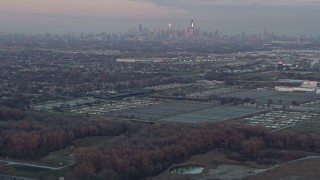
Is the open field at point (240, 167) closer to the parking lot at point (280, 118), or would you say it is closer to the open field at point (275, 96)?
the parking lot at point (280, 118)

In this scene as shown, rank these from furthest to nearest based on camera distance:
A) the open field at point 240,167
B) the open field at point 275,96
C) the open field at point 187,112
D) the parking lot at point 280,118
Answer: the open field at point 275,96 → the open field at point 187,112 → the parking lot at point 280,118 → the open field at point 240,167

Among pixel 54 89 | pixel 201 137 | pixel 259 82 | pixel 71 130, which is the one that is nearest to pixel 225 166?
pixel 201 137

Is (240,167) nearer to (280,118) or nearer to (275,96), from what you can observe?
(280,118)

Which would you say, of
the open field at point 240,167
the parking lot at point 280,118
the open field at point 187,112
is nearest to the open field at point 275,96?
the open field at point 187,112

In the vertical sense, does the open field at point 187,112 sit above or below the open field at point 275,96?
above

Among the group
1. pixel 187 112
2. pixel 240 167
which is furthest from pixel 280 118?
pixel 240 167

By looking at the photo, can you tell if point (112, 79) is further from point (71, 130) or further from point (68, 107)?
point (71, 130)

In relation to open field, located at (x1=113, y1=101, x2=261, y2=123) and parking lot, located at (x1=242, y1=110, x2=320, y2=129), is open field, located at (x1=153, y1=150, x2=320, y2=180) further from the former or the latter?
open field, located at (x1=113, y1=101, x2=261, y2=123)

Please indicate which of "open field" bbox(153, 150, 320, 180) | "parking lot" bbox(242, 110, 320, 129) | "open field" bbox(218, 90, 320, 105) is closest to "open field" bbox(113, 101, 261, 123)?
"parking lot" bbox(242, 110, 320, 129)
